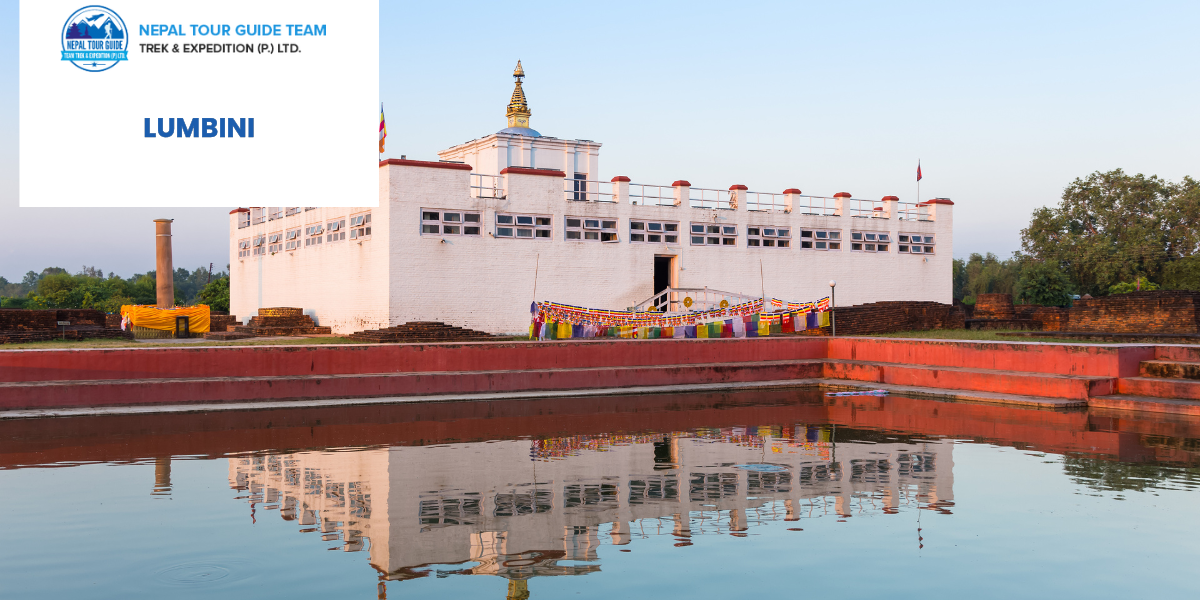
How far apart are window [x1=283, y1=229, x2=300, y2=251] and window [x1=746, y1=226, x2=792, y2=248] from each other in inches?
649

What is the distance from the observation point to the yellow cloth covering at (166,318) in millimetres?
29953

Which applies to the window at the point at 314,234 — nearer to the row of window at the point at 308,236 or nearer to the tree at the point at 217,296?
the row of window at the point at 308,236

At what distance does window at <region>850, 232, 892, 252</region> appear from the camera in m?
37.8

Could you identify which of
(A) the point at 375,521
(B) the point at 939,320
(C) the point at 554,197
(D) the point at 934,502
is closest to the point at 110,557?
(A) the point at 375,521

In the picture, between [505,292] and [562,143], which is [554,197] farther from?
[562,143]

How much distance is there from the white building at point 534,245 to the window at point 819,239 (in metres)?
0.05

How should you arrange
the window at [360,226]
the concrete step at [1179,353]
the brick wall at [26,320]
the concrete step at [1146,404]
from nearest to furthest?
the concrete step at [1146,404]
the concrete step at [1179,353]
the brick wall at [26,320]
the window at [360,226]

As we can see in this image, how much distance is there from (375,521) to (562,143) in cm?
3071

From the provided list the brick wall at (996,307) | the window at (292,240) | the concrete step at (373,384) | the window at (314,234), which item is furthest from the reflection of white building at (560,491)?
the window at (292,240)

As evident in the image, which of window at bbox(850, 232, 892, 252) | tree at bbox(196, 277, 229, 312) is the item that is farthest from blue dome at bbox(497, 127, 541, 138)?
tree at bbox(196, 277, 229, 312)

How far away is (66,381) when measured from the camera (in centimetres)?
1664

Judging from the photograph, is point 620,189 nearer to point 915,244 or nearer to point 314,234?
point 314,234

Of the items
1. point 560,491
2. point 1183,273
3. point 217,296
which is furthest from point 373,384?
point 1183,273

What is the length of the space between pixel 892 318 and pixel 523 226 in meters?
12.0
